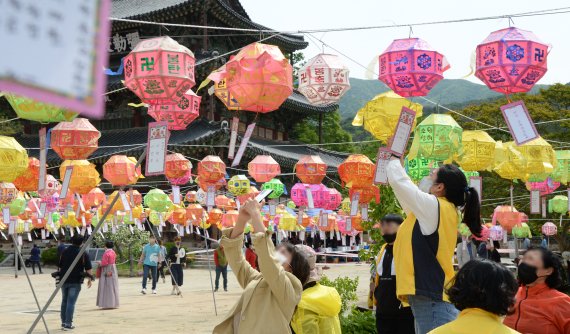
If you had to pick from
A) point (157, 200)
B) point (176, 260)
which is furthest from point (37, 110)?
point (176, 260)

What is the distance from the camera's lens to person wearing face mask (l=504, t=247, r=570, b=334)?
3.57 meters

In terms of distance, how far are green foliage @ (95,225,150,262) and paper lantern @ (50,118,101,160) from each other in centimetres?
2004

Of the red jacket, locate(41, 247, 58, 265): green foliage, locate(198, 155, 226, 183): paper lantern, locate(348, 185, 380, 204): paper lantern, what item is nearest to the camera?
the red jacket

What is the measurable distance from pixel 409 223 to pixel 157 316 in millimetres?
10617

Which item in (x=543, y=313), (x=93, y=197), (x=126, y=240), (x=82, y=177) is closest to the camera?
(x=543, y=313)

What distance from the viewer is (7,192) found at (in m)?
13.2

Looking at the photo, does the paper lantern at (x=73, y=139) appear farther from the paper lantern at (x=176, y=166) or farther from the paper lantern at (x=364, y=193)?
the paper lantern at (x=364, y=193)

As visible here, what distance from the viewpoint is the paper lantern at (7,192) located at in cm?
1309

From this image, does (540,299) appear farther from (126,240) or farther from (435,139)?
(126,240)

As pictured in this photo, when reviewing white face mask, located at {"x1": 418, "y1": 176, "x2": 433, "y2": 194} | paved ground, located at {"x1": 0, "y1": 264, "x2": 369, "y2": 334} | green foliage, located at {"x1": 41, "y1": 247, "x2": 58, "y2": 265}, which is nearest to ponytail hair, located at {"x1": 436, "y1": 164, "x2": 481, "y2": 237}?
white face mask, located at {"x1": 418, "y1": 176, "x2": 433, "y2": 194}

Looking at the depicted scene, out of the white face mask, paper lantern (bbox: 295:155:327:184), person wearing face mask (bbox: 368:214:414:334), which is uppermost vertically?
paper lantern (bbox: 295:155:327:184)

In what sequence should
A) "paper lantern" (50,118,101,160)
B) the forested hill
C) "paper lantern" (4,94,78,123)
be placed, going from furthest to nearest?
1. the forested hill
2. "paper lantern" (50,118,101,160)
3. "paper lantern" (4,94,78,123)

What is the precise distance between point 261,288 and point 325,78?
4.94 meters

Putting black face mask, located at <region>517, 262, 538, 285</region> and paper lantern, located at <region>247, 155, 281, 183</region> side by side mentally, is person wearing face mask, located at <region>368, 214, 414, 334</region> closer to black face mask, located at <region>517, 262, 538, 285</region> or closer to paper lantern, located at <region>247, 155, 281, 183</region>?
black face mask, located at <region>517, 262, 538, 285</region>
